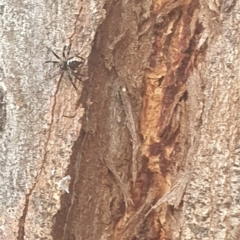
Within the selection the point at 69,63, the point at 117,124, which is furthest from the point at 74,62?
the point at 117,124

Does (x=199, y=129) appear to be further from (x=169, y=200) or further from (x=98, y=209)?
(x=98, y=209)

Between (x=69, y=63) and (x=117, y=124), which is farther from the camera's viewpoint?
(x=117, y=124)

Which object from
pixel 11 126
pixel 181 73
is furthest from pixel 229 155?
pixel 11 126

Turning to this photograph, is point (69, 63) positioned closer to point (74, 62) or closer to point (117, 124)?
point (74, 62)
